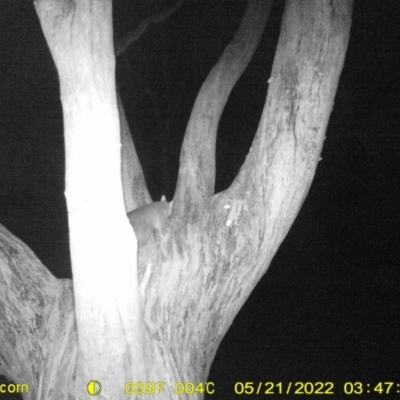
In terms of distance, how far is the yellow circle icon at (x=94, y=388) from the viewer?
188cm

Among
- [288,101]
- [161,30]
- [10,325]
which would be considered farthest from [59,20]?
[161,30]

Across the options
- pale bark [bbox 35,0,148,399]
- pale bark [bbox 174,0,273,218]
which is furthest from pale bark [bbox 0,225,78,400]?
pale bark [bbox 174,0,273,218]

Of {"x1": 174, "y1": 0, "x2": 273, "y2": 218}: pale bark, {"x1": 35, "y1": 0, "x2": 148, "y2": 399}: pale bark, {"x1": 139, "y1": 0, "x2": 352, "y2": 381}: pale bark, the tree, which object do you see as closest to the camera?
{"x1": 35, "y1": 0, "x2": 148, "y2": 399}: pale bark

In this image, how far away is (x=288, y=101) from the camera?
2.18m

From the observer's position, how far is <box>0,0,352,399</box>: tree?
1.80 m

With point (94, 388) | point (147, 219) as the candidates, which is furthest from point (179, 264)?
point (94, 388)

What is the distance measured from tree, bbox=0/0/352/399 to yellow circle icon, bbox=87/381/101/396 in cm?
2

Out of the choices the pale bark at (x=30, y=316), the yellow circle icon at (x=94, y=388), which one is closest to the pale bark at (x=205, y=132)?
the pale bark at (x=30, y=316)

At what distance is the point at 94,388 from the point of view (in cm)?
188

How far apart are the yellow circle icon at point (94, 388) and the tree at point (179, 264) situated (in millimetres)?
21

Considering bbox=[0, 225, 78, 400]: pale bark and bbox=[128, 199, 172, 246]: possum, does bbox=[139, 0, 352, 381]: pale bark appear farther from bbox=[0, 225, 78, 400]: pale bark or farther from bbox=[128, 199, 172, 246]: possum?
bbox=[0, 225, 78, 400]: pale bark

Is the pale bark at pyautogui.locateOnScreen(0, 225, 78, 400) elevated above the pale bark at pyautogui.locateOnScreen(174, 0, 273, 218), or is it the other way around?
the pale bark at pyautogui.locateOnScreen(174, 0, 273, 218)

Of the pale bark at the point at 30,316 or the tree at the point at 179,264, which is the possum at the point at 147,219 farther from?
the pale bark at the point at 30,316

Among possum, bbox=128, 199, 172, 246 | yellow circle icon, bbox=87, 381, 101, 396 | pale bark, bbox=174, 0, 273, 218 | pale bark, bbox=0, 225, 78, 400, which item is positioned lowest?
yellow circle icon, bbox=87, 381, 101, 396
